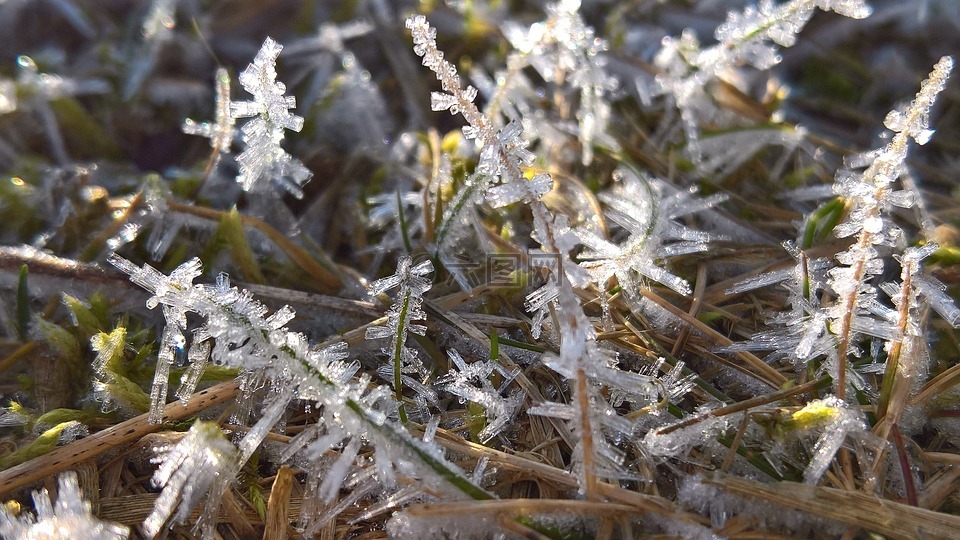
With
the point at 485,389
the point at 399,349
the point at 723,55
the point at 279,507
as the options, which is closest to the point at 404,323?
the point at 399,349

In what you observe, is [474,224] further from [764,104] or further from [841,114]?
[841,114]

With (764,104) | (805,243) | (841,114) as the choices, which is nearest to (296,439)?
(805,243)

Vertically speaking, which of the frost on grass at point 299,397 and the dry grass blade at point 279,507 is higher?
the frost on grass at point 299,397

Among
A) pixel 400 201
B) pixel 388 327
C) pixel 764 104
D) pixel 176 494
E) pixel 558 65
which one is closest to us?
pixel 176 494

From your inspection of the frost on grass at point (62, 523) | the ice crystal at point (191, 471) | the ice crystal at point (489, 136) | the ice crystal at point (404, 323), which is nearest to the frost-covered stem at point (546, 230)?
the ice crystal at point (489, 136)

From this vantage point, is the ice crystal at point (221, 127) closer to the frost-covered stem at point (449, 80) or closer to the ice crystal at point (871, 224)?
the frost-covered stem at point (449, 80)

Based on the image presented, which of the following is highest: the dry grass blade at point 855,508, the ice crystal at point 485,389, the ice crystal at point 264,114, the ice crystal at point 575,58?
the ice crystal at point 575,58
